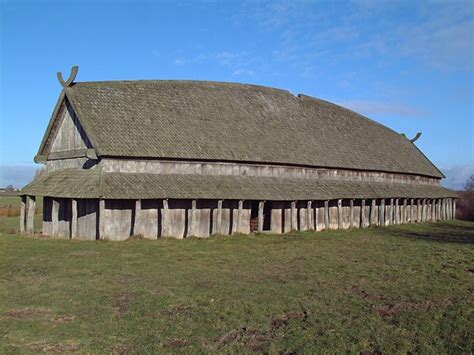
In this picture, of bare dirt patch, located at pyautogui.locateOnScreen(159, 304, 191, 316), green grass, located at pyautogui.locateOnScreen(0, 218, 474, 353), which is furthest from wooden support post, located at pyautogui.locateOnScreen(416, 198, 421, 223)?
bare dirt patch, located at pyautogui.locateOnScreen(159, 304, 191, 316)

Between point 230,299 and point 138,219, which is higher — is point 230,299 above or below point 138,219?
below

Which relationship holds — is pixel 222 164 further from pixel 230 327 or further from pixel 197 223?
pixel 230 327

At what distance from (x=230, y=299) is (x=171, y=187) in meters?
13.2

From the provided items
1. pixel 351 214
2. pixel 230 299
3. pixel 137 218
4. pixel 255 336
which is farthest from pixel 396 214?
pixel 255 336

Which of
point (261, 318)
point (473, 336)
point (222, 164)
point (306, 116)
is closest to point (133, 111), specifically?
point (222, 164)

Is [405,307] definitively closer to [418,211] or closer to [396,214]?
[396,214]

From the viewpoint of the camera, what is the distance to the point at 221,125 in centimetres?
3014

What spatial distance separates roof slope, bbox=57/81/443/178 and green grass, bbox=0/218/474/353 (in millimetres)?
7095

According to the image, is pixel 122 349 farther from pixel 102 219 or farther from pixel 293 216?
pixel 293 216

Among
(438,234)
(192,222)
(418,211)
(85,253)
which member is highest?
(418,211)

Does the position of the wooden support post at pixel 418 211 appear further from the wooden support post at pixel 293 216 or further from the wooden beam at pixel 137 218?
the wooden beam at pixel 137 218

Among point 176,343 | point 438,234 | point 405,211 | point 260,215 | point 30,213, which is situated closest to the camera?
point 176,343

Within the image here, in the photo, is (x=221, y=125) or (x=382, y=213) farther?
(x=382, y=213)

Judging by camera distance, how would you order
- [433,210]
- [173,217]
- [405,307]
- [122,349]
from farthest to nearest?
[433,210] < [173,217] < [405,307] < [122,349]
